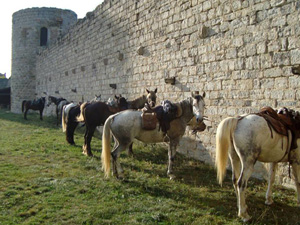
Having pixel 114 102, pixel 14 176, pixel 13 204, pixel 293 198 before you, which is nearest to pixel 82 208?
pixel 13 204

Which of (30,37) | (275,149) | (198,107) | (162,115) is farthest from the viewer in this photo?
(30,37)

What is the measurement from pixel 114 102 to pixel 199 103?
3191 millimetres

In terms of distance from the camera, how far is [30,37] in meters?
24.4

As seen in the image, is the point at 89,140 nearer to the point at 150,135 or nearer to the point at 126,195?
the point at 150,135

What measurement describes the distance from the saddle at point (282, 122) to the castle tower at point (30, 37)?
22711 millimetres

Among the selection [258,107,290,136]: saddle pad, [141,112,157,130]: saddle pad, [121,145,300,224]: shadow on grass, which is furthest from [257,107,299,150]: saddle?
[141,112,157,130]: saddle pad

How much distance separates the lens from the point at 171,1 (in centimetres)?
798

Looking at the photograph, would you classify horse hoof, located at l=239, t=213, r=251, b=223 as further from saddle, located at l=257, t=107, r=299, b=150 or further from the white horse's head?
the white horse's head

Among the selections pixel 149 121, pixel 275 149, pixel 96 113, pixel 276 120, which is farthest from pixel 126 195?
pixel 96 113

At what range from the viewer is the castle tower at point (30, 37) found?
79.8ft

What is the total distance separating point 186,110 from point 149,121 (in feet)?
2.79

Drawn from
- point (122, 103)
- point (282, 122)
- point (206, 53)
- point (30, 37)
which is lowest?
point (282, 122)

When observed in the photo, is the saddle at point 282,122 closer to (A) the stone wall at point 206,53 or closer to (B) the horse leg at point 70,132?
(A) the stone wall at point 206,53

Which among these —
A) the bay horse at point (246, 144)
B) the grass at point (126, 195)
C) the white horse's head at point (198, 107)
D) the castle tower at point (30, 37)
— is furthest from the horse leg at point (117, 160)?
the castle tower at point (30, 37)
